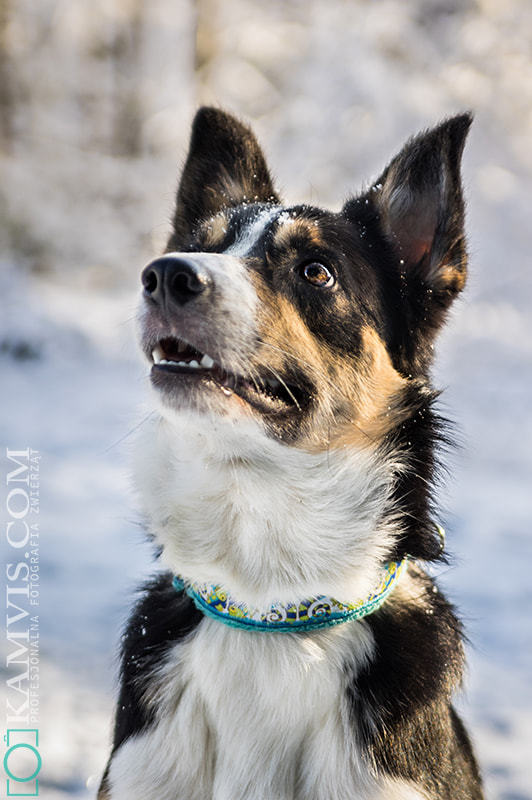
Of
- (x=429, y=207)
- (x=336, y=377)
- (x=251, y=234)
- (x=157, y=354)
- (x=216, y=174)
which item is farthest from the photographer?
(x=216, y=174)

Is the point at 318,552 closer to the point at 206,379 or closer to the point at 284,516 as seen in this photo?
the point at 284,516

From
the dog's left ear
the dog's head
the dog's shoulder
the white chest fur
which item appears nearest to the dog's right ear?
the dog's head

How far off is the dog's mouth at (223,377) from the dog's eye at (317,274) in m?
0.44

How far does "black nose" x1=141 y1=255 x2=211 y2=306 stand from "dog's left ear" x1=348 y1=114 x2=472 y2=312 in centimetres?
109

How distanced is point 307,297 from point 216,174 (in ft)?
3.50

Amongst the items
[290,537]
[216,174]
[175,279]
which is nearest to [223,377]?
[175,279]

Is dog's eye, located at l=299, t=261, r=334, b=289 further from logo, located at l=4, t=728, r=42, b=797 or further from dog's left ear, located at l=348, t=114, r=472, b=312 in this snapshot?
logo, located at l=4, t=728, r=42, b=797

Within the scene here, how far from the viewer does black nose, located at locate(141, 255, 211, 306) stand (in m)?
2.10

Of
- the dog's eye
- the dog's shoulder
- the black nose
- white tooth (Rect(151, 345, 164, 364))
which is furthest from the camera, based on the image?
the dog's eye

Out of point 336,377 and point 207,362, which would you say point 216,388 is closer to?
point 207,362

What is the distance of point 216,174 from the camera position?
3279 mm

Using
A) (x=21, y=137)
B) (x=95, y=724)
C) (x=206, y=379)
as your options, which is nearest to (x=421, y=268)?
(x=206, y=379)

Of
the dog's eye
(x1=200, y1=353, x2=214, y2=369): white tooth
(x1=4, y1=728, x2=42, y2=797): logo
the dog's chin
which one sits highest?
the dog's eye

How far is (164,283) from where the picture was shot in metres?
2.12
